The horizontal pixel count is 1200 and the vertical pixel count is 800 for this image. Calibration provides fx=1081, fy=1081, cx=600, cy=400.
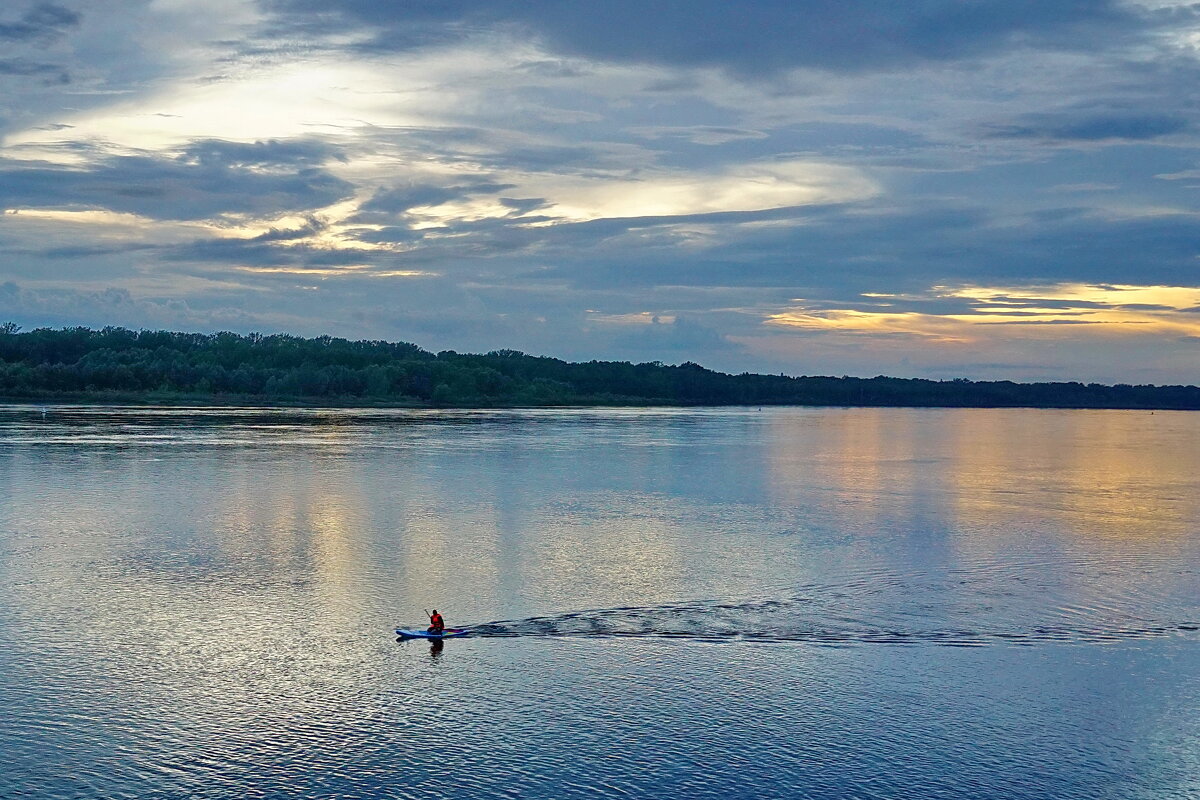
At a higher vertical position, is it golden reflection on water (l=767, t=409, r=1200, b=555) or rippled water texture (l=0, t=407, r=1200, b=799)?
golden reflection on water (l=767, t=409, r=1200, b=555)

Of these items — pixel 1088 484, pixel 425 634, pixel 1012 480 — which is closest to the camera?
pixel 425 634

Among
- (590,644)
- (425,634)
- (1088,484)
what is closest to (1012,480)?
(1088,484)

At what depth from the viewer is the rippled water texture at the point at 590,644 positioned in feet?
42.2

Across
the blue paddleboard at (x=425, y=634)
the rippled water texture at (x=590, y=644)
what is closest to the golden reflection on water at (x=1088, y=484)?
the rippled water texture at (x=590, y=644)

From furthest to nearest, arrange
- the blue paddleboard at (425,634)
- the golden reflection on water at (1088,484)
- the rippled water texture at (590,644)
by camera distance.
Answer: the golden reflection on water at (1088,484), the blue paddleboard at (425,634), the rippled water texture at (590,644)

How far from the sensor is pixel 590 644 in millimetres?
17734

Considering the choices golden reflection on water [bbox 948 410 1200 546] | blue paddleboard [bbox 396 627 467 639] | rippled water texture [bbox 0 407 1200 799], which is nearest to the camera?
rippled water texture [bbox 0 407 1200 799]

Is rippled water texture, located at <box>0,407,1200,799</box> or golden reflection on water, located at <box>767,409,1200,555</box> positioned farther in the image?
golden reflection on water, located at <box>767,409,1200,555</box>

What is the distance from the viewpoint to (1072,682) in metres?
16.2

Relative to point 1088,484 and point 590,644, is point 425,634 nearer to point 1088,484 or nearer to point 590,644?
point 590,644

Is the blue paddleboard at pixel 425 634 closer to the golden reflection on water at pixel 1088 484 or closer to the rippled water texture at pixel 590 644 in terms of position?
the rippled water texture at pixel 590 644

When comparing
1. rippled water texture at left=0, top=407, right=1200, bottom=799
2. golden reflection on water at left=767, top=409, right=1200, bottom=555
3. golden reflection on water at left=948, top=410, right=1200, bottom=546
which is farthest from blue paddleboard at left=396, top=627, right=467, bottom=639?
golden reflection on water at left=948, top=410, right=1200, bottom=546

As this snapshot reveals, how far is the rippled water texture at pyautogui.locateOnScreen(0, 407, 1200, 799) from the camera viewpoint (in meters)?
12.9

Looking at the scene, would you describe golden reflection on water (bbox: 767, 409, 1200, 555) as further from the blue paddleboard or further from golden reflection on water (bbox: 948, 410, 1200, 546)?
the blue paddleboard
